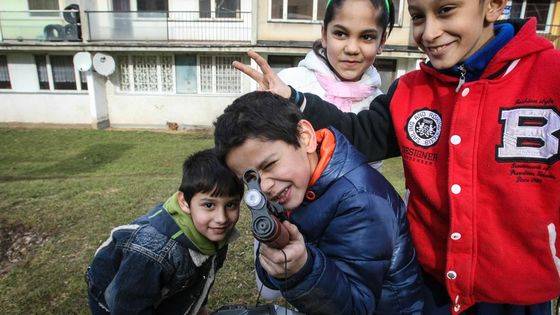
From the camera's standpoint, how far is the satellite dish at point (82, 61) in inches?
579

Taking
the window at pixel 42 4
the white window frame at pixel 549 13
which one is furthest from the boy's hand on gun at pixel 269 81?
the window at pixel 42 4

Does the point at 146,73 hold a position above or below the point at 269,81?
below

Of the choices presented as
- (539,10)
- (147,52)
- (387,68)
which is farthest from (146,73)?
(539,10)

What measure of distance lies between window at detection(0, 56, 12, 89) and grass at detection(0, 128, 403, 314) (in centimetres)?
576

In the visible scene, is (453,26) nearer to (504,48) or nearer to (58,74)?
(504,48)

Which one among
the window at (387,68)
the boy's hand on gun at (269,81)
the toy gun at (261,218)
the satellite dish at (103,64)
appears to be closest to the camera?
the toy gun at (261,218)

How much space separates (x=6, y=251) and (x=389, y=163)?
8606mm

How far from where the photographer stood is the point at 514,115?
1.28 metres

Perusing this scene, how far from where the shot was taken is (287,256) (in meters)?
1.02

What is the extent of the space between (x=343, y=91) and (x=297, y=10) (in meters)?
13.3

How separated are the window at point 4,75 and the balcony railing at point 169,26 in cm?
419

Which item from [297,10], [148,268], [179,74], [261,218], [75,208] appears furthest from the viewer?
[179,74]

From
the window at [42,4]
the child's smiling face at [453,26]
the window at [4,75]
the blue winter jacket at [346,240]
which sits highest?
the window at [42,4]

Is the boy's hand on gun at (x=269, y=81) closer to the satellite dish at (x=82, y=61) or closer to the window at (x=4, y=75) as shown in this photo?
the satellite dish at (x=82, y=61)
